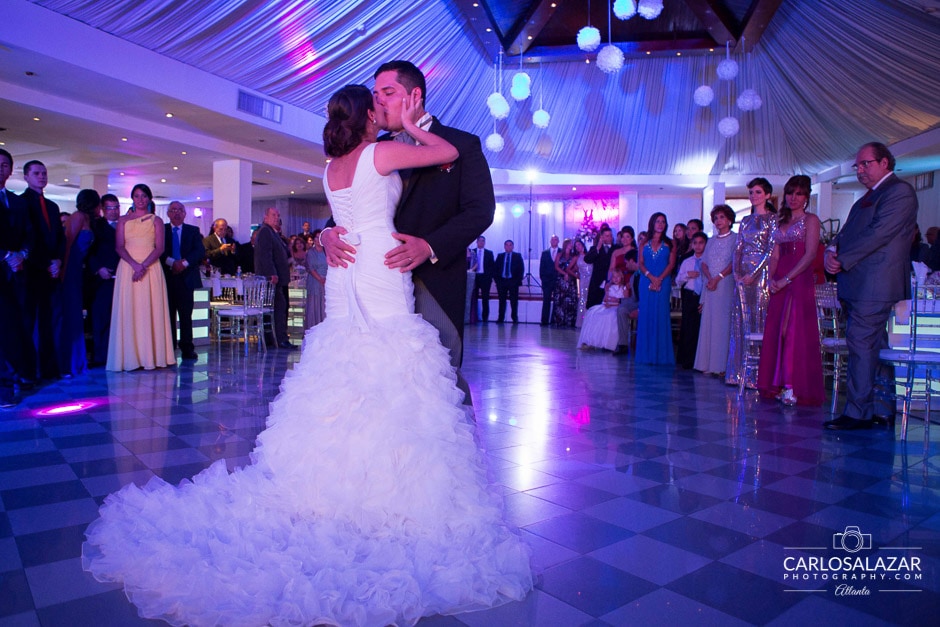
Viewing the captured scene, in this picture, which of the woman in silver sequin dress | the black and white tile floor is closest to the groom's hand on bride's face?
the black and white tile floor

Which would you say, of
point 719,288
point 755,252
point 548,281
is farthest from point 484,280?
point 755,252

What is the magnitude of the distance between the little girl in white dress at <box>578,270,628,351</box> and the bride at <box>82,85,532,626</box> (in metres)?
6.80

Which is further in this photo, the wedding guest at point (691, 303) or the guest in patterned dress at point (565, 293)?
the guest in patterned dress at point (565, 293)

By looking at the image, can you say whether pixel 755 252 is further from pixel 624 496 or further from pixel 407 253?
pixel 407 253

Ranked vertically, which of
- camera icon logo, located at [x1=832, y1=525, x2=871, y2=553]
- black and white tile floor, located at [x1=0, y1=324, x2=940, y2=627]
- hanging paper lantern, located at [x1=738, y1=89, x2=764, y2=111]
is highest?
hanging paper lantern, located at [x1=738, y1=89, x2=764, y2=111]

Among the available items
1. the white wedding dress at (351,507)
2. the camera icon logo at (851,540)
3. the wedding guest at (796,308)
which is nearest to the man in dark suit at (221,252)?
the wedding guest at (796,308)

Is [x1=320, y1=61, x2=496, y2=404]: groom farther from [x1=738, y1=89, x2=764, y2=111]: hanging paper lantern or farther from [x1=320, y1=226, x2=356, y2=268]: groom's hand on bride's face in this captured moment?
[x1=738, y1=89, x2=764, y2=111]: hanging paper lantern

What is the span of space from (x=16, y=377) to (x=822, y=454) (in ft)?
18.4

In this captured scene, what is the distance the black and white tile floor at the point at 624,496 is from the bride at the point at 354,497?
10 centimetres

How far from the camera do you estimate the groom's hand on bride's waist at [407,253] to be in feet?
7.13

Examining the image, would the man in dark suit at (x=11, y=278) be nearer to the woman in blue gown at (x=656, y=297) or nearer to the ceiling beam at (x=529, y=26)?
the woman in blue gown at (x=656, y=297)

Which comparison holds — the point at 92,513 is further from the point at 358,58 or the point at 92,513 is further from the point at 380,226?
the point at 358,58

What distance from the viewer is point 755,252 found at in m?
5.66

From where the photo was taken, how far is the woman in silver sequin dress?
560 cm
